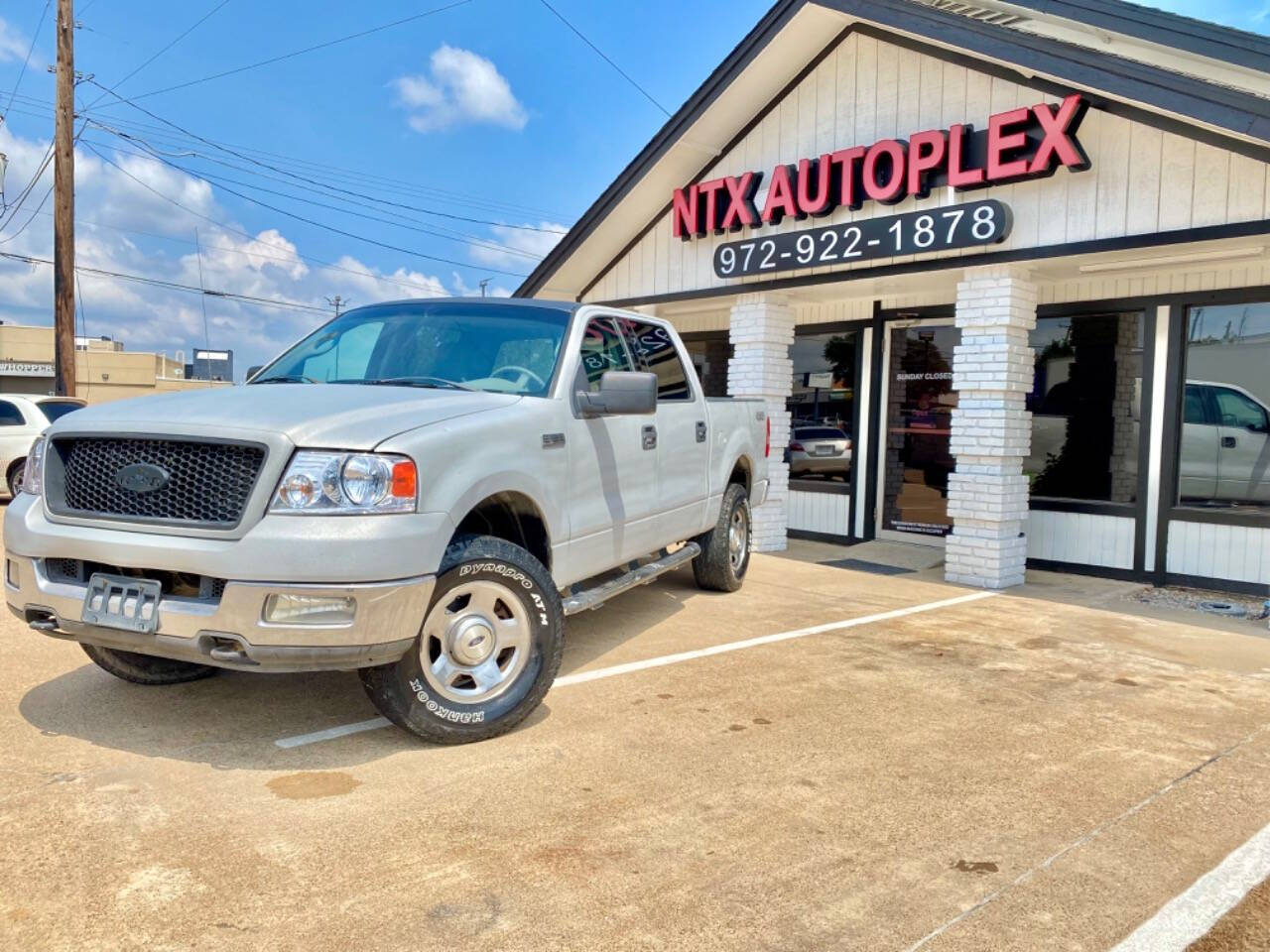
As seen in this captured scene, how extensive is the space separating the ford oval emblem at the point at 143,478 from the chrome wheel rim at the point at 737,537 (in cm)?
453

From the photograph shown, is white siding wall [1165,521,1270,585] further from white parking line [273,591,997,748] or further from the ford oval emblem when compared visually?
the ford oval emblem

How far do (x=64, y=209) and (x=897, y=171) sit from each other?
1431 cm

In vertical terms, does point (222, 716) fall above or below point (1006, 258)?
below

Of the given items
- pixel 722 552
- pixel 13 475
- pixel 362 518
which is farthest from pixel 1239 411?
pixel 13 475

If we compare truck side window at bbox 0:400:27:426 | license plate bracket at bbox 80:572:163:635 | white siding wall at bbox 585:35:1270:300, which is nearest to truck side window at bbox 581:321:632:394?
license plate bracket at bbox 80:572:163:635

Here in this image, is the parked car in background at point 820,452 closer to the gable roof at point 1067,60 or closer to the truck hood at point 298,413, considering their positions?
the gable roof at point 1067,60

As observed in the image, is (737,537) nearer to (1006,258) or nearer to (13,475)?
(1006,258)

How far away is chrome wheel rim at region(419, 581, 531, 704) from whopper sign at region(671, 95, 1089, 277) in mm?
5996

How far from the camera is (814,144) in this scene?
9.72 m

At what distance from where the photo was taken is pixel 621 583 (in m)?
5.36

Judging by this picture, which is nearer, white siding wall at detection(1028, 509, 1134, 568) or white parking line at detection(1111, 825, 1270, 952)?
white parking line at detection(1111, 825, 1270, 952)

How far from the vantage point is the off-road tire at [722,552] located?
24.1 feet

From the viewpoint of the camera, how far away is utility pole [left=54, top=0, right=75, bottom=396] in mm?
16078

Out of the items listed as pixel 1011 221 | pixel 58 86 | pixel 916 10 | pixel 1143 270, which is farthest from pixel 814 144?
pixel 58 86
